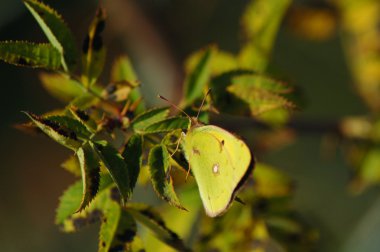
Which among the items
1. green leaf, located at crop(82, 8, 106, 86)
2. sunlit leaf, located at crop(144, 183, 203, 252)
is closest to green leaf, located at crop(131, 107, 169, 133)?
green leaf, located at crop(82, 8, 106, 86)

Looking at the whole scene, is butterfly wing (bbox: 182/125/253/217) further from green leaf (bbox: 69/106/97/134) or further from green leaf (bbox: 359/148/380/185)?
green leaf (bbox: 359/148/380/185)

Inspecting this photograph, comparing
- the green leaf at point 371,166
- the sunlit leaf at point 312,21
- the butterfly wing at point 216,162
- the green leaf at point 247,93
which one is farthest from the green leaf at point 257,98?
the sunlit leaf at point 312,21

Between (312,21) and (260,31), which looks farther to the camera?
(312,21)

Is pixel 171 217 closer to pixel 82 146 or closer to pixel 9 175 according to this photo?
pixel 82 146

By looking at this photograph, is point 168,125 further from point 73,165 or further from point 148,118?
point 73,165

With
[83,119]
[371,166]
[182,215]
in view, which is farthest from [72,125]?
[371,166]
